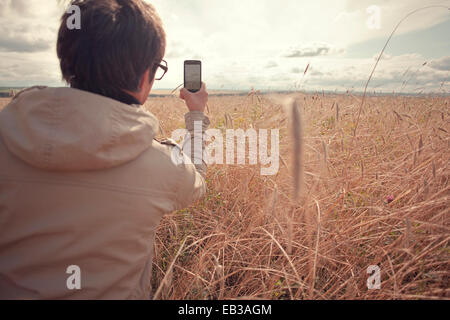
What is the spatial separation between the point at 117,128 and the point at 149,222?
14.1 inches

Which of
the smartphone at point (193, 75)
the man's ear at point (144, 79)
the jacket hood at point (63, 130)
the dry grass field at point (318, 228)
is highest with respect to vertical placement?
the smartphone at point (193, 75)

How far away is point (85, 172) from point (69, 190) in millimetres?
72

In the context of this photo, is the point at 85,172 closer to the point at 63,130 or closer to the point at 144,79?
the point at 63,130

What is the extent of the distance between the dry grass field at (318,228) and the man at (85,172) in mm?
246

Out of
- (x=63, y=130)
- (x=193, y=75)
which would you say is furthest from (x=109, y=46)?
(x=193, y=75)

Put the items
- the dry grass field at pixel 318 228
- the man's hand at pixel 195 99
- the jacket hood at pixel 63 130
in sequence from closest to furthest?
1. the jacket hood at pixel 63 130
2. the dry grass field at pixel 318 228
3. the man's hand at pixel 195 99

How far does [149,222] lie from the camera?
88 centimetres

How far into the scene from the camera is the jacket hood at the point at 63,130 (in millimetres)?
707

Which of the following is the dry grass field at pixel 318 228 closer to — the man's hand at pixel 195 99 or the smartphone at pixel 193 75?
the man's hand at pixel 195 99

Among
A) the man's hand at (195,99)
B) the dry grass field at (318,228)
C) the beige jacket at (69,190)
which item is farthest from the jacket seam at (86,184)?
the man's hand at (195,99)

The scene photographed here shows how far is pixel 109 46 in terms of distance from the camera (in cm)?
83

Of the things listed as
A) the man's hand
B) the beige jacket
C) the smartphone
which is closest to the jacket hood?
the beige jacket
